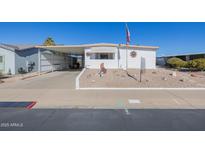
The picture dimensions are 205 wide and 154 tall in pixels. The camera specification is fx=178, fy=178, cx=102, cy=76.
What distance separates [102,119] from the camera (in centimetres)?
557

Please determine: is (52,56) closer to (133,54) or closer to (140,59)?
(133,54)

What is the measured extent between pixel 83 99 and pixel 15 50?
717 inches

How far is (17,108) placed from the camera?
22.5 feet

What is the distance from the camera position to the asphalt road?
4887 mm

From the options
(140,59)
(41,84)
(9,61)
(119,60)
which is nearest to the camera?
(41,84)

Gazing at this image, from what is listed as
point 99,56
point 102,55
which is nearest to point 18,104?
point 99,56

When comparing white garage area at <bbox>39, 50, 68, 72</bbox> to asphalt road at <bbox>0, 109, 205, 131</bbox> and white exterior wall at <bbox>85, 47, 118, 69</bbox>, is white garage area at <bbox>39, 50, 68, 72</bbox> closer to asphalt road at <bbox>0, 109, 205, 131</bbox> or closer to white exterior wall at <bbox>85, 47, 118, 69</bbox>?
white exterior wall at <bbox>85, 47, 118, 69</bbox>

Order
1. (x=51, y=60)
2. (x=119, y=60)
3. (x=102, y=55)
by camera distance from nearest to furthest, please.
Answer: (x=119, y=60) < (x=102, y=55) < (x=51, y=60)

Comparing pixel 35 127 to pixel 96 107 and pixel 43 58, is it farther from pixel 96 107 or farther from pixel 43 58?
pixel 43 58

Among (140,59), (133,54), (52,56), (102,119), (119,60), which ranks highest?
(52,56)

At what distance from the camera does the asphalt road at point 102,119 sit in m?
4.89

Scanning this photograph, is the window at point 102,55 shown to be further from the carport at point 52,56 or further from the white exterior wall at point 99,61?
the carport at point 52,56

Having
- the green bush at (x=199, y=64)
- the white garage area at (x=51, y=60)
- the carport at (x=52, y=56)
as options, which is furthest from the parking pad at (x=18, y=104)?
the green bush at (x=199, y=64)

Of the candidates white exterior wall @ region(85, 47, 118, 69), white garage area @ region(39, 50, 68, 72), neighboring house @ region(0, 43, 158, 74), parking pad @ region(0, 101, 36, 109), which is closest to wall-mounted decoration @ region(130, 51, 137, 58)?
neighboring house @ region(0, 43, 158, 74)
